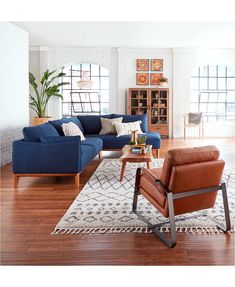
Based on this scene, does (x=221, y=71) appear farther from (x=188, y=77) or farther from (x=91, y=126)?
(x=91, y=126)

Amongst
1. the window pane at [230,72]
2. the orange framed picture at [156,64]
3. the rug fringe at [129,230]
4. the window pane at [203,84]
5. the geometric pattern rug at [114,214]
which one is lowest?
the rug fringe at [129,230]

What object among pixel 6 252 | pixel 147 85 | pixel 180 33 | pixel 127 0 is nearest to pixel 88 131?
pixel 180 33

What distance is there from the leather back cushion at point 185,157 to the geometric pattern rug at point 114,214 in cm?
58

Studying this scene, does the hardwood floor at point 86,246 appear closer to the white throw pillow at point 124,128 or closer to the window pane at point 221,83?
the white throw pillow at point 124,128

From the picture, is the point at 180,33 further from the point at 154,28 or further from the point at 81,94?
the point at 81,94

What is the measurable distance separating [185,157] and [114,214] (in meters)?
1.06

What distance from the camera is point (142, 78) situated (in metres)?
10.5

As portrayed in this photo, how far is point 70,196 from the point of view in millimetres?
3971

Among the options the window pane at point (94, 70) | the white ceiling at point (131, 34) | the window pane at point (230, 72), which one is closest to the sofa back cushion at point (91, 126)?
the white ceiling at point (131, 34)

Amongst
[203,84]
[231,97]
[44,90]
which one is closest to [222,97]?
[231,97]

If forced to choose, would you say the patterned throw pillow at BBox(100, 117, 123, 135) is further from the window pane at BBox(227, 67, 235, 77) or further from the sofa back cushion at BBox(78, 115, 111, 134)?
the window pane at BBox(227, 67, 235, 77)

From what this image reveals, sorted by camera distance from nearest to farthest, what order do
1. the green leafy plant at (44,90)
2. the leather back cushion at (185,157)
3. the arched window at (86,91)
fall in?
the leather back cushion at (185,157) < the green leafy plant at (44,90) < the arched window at (86,91)

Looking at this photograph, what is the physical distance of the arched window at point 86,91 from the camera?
37.4 feet

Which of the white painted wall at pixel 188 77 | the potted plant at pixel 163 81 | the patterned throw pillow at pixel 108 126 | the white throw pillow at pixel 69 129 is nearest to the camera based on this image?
the white throw pillow at pixel 69 129
